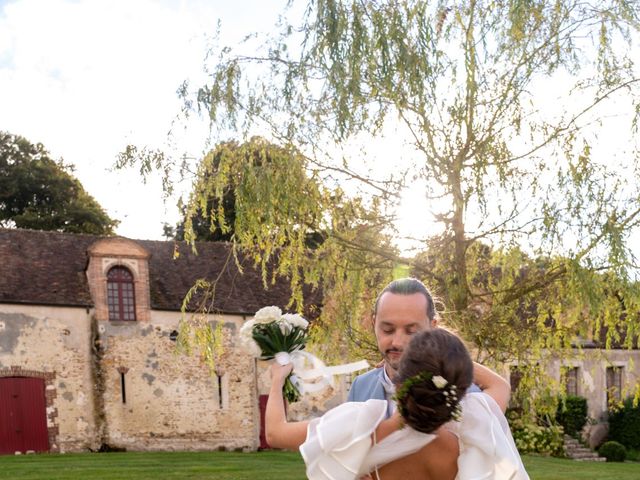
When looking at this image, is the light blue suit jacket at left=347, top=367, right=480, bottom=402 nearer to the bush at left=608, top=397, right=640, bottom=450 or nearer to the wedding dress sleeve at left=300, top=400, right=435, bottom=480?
the wedding dress sleeve at left=300, top=400, right=435, bottom=480

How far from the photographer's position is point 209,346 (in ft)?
32.0

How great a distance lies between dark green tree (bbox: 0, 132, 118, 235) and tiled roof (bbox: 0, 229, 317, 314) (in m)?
10.2

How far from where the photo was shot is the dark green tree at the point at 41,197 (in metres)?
32.3

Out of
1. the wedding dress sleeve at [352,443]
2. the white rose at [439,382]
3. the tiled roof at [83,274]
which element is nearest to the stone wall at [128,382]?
the tiled roof at [83,274]

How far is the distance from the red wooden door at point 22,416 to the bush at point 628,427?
1687 cm

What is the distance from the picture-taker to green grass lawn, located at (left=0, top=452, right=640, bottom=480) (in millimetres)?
14875

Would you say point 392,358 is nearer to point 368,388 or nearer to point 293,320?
point 368,388

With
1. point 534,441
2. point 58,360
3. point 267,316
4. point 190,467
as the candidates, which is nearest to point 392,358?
point 267,316

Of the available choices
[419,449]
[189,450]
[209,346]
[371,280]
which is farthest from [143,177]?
[189,450]

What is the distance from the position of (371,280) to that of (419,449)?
6787 millimetres

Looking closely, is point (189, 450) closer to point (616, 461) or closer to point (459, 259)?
point (616, 461)

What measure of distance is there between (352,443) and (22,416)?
18644 millimetres

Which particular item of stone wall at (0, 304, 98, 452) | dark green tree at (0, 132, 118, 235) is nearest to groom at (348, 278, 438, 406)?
stone wall at (0, 304, 98, 452)

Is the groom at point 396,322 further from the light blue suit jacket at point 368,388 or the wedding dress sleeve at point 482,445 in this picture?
the wedding dress sleeve at point 482,445
